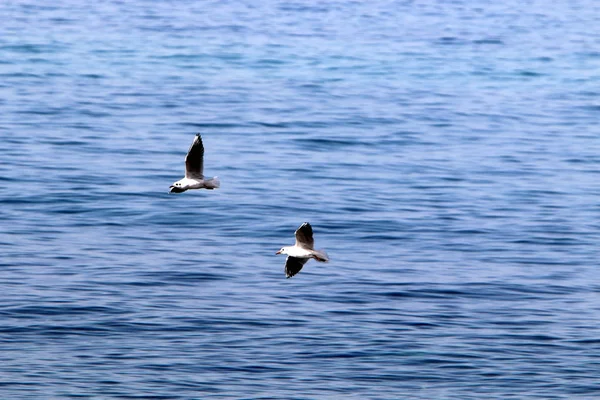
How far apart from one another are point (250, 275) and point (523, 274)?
17.0 feet

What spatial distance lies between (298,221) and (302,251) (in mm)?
13189

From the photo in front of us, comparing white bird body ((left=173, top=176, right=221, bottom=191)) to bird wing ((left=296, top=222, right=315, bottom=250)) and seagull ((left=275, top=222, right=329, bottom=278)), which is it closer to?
seagull ((left=275, top=222, right=329, bottom=278))

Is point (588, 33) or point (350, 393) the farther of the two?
point (588, 33)

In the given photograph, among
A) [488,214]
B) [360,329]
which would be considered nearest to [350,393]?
[360,329]

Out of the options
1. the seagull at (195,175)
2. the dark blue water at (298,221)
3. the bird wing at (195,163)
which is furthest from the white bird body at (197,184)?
the dark blue water at (298,221)

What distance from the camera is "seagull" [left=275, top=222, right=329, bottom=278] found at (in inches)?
733

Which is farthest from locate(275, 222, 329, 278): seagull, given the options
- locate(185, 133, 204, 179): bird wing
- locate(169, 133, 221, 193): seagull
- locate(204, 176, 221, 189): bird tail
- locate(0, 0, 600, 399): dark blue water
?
A: locate(0, 0, 600, 399): dark blue water

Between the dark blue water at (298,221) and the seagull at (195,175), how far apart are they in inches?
156

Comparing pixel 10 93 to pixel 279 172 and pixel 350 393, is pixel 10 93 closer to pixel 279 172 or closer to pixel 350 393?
pixel 279 172

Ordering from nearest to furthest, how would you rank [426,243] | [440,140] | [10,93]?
1. [426,243]
2. [440,140]
3. [10,93]

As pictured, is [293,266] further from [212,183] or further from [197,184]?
[197,184]

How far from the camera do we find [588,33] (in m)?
68.5

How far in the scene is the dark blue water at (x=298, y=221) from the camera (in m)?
24.1

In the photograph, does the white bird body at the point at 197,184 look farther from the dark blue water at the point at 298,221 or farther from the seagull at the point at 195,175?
the dark blue water at the point at 298,221
